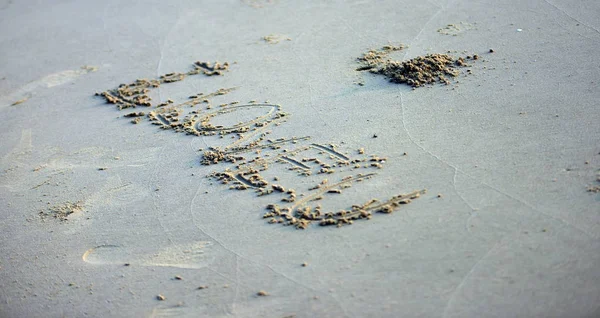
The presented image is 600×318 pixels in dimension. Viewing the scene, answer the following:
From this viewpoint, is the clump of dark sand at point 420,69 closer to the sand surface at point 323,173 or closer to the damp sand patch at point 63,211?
the sand surface at point 323,173

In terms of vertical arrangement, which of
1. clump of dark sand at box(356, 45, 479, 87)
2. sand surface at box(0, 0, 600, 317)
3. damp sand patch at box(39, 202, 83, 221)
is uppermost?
clump of dark sand at box(356, 45, 479, 87)

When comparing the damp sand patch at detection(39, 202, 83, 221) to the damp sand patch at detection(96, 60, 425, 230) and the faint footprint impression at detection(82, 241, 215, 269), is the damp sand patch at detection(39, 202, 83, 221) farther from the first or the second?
the damp sand patch at detection(96, 60, 425, 230)

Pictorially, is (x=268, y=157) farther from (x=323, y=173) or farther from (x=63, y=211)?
(x=63, y=211)

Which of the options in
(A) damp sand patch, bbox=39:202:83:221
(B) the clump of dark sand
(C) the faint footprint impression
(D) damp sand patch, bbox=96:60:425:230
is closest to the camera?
(C) the faint footprint impression

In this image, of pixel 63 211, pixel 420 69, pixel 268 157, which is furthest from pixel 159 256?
pixel 420 69

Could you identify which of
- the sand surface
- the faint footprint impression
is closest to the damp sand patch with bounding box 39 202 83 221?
the sand surface

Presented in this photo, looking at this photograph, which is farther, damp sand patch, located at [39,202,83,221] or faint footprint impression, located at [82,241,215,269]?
damp sand patch, located at [39,202,83,221]
